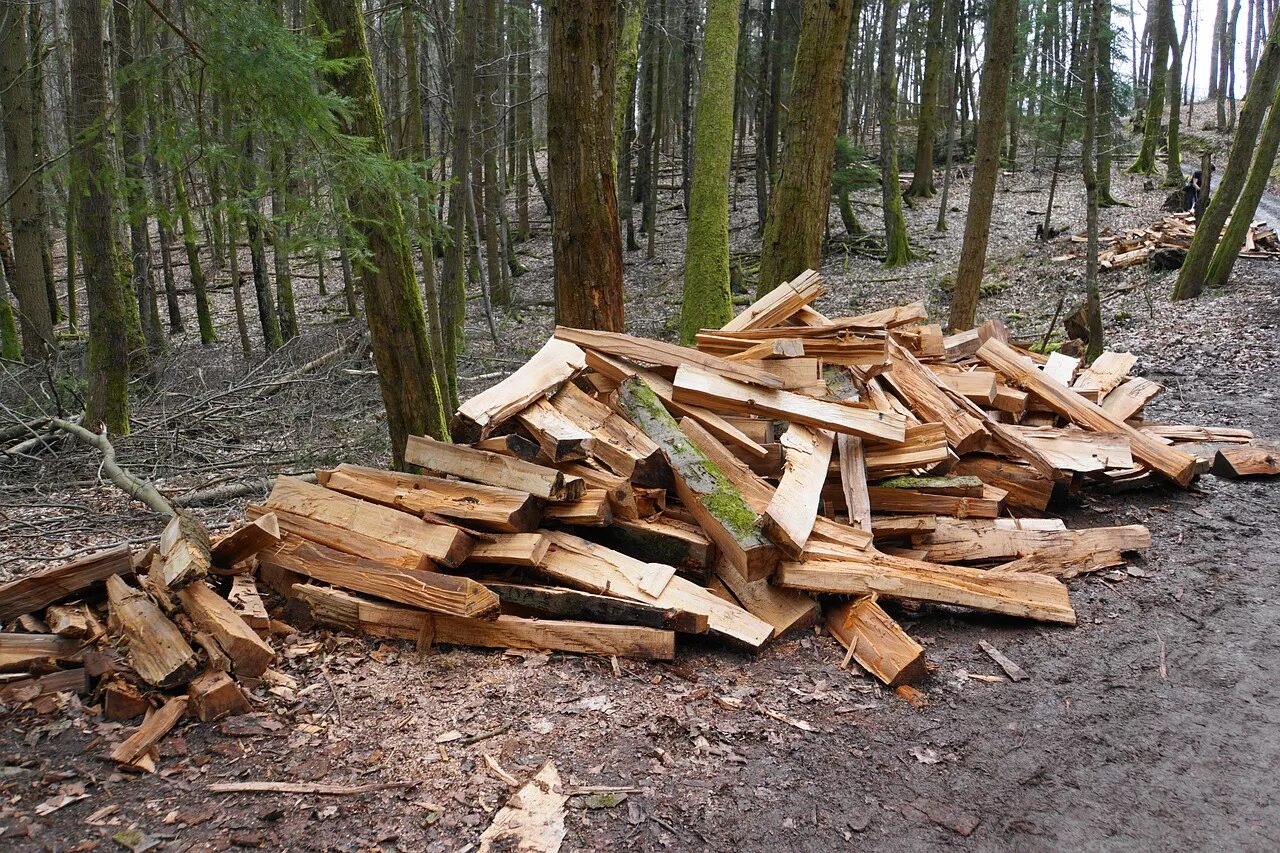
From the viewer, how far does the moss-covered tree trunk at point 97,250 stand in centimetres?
793

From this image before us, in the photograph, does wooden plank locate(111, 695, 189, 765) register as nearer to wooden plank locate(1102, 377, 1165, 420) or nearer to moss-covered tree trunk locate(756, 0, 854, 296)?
wooden plank locate(1102, 377, 1165, 420)

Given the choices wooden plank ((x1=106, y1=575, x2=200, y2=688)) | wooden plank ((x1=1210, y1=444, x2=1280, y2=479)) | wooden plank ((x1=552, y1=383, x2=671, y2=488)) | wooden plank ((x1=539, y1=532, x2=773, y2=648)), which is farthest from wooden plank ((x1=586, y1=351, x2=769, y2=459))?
wooden plank ((x1=1210, y1=444, x2=1280, y2=479))

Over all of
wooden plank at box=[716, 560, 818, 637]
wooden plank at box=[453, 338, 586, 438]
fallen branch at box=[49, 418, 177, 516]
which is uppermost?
wooden plank at box=[453, 338, 586, 438]

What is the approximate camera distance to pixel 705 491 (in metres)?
4.46

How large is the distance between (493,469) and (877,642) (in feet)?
7.62

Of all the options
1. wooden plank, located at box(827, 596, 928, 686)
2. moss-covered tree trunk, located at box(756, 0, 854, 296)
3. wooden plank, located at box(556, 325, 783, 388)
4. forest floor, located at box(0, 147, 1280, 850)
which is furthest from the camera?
→ moss-covered tree trunk, located at box(756, 0, 854, 296)

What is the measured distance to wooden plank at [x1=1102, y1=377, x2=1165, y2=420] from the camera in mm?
6725

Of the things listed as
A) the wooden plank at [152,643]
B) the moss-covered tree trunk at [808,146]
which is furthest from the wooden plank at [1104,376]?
the wooden plank at [152,643]

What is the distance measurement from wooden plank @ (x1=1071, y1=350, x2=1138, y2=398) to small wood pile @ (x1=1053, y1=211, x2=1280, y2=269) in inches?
352

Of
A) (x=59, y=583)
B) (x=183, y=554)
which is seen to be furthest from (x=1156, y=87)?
(x=59, y=583)

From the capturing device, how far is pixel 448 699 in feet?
12.0

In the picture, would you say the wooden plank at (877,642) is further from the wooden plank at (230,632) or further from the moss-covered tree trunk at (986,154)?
the moss-covered tree trunk at (986,154)

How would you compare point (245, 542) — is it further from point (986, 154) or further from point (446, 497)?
point (986, 154)

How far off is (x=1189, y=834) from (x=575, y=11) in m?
6.22
